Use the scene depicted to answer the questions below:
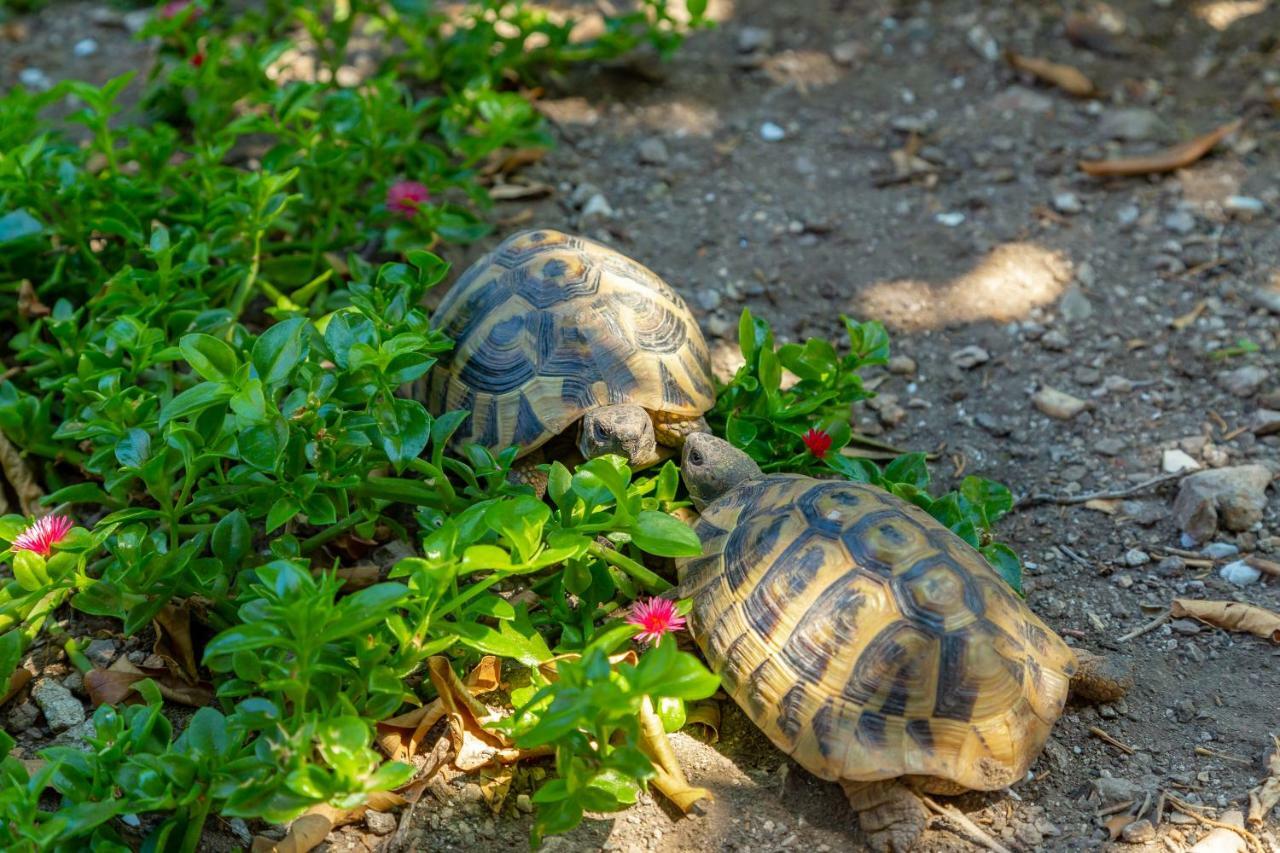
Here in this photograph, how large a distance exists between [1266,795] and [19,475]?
3.07 m

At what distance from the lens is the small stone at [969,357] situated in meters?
3.72

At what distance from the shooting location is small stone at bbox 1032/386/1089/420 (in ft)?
11.5

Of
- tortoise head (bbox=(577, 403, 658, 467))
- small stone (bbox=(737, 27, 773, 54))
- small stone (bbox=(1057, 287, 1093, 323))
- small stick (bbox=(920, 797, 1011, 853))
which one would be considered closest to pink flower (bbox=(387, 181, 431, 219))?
tortoise head (bbox=(577, 403, 658, 467))

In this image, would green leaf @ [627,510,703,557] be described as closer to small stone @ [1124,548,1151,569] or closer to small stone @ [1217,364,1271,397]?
small stone @ [1124,548,1151,569]

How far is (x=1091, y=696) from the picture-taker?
2.65 meters

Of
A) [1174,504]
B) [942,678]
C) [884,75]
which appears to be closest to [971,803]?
[942,678]

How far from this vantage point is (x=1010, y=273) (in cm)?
401

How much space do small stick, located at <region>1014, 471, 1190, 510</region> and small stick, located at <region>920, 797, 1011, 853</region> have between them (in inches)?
42.4

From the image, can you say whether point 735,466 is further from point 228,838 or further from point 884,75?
point 884,75

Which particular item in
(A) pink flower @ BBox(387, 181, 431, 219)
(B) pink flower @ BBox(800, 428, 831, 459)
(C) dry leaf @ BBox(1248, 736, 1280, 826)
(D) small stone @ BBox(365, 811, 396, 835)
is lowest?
(D) small stone @ BBox(365, 811, 396, 835)

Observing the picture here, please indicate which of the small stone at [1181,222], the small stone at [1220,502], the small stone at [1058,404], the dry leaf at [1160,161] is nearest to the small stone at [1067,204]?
the dry leaf at [1160,161]

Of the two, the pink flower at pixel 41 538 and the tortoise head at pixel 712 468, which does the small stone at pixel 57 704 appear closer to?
the pink flower at pixel 41 538

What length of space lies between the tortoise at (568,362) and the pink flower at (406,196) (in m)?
0.58

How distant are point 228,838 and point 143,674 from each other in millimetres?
519
